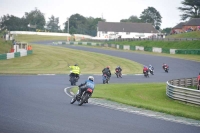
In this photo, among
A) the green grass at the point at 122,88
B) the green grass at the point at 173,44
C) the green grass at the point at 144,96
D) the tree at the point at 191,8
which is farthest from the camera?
the tree at the point at 191,8

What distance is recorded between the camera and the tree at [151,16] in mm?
183125

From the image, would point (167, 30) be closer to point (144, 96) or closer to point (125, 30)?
point (125, 30)

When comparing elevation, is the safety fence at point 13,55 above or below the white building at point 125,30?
below

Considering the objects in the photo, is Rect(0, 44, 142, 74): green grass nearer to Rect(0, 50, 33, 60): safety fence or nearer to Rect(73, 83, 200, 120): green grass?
Rect(0, 50, 33, 60): safety fence

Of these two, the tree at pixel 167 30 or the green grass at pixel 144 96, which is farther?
the tree at pixel 167 30

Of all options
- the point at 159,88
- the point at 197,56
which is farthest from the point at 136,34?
the point at 159,88

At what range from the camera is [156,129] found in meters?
11.9

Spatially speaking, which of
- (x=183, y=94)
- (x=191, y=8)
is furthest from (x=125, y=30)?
(x=183, y=94)

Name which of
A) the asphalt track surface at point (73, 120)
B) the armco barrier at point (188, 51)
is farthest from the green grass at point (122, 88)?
the armco barrier at point (188, 51)

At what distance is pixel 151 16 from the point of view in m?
185

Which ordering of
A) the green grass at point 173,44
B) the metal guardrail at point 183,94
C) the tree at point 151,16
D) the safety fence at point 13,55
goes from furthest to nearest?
the tree at point 151,16 < the green grass at point 173,44 < the safety fence at point 13,55 < the metal guardrail at point 183,94

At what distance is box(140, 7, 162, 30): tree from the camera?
601 feet

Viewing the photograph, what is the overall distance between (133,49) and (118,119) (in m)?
69.3

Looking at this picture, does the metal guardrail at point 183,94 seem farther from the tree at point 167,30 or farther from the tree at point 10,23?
the tree at point 167,30
